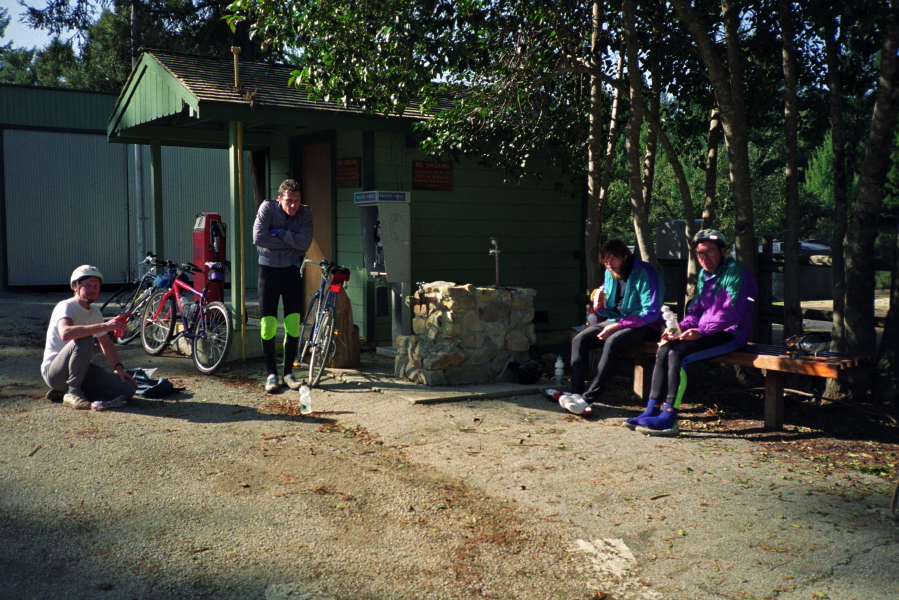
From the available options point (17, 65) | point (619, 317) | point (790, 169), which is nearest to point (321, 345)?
point (619, 317)

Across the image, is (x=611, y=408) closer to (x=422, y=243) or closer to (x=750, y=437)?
(x=750, y=437)

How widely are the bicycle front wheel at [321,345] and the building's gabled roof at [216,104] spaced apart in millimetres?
2094

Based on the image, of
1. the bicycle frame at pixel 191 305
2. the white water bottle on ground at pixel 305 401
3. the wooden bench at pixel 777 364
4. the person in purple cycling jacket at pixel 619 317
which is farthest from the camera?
the bicycle frame at pixel 191 305

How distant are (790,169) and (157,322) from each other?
21.4 ft

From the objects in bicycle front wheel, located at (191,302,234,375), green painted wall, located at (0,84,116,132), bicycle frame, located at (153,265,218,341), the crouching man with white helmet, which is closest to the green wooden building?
bicycle frame, located at (153,265,218,341)

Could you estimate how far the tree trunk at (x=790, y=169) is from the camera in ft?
23.0

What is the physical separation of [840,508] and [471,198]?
21.3 feet

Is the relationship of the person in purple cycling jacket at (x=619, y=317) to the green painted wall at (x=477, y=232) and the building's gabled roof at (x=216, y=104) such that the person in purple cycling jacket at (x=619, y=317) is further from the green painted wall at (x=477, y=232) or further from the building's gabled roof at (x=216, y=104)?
the green painted wall at (x=477, y=232)

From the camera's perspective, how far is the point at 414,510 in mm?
4355

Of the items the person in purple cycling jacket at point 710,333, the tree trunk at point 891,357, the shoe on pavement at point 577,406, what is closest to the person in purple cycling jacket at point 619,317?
the shoe on pavement at point 577,406

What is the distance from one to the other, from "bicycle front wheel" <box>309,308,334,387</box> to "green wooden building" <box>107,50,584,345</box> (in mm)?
1518

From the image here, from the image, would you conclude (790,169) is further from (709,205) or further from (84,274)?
(84,274)

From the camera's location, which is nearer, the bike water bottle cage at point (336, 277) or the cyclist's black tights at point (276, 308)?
the cyclist's black tights at point (276, 308)

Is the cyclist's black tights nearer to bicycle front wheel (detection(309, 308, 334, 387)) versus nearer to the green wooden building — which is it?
bicycle front wheel (detection(309, 308, 334, 387))
